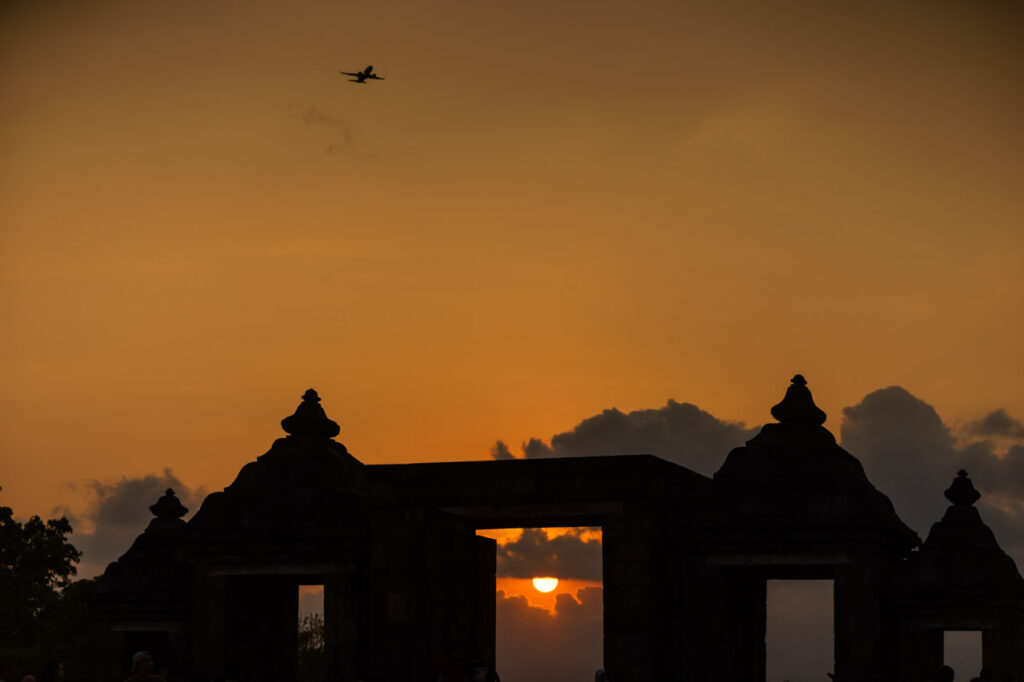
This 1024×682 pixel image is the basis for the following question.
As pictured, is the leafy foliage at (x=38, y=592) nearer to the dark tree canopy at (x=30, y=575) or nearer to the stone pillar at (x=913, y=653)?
the dark tree canopy at (x=30, y=575)

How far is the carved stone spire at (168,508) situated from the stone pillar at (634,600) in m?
16.3

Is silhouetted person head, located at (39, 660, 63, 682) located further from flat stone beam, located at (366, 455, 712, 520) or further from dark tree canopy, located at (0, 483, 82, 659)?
dark tree canopy, located at (0, 483, 82, 659)

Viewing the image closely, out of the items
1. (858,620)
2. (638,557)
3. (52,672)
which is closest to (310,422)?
(638,557)

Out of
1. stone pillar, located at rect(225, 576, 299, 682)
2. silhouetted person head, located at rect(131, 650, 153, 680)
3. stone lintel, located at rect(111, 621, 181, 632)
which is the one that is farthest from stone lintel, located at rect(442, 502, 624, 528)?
silhouetted person head, located at rect(131, 650, 153, 680)

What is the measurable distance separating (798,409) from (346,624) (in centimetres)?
1188

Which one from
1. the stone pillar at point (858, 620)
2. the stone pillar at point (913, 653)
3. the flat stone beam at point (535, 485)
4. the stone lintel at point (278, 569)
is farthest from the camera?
the stone lintel at point (278, 569)

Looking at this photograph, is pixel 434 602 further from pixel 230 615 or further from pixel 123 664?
pixel 123 664

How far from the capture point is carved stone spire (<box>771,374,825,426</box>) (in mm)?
36844

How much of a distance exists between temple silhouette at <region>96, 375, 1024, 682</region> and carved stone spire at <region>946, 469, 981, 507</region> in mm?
49

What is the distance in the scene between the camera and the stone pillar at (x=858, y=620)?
3419 cm

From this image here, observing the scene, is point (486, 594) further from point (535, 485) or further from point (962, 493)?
point (962, 493)

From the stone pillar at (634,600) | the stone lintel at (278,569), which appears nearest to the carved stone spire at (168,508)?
the stone lintel at (278,569)

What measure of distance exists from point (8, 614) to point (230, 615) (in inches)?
1363

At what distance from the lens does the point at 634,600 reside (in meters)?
34.3
